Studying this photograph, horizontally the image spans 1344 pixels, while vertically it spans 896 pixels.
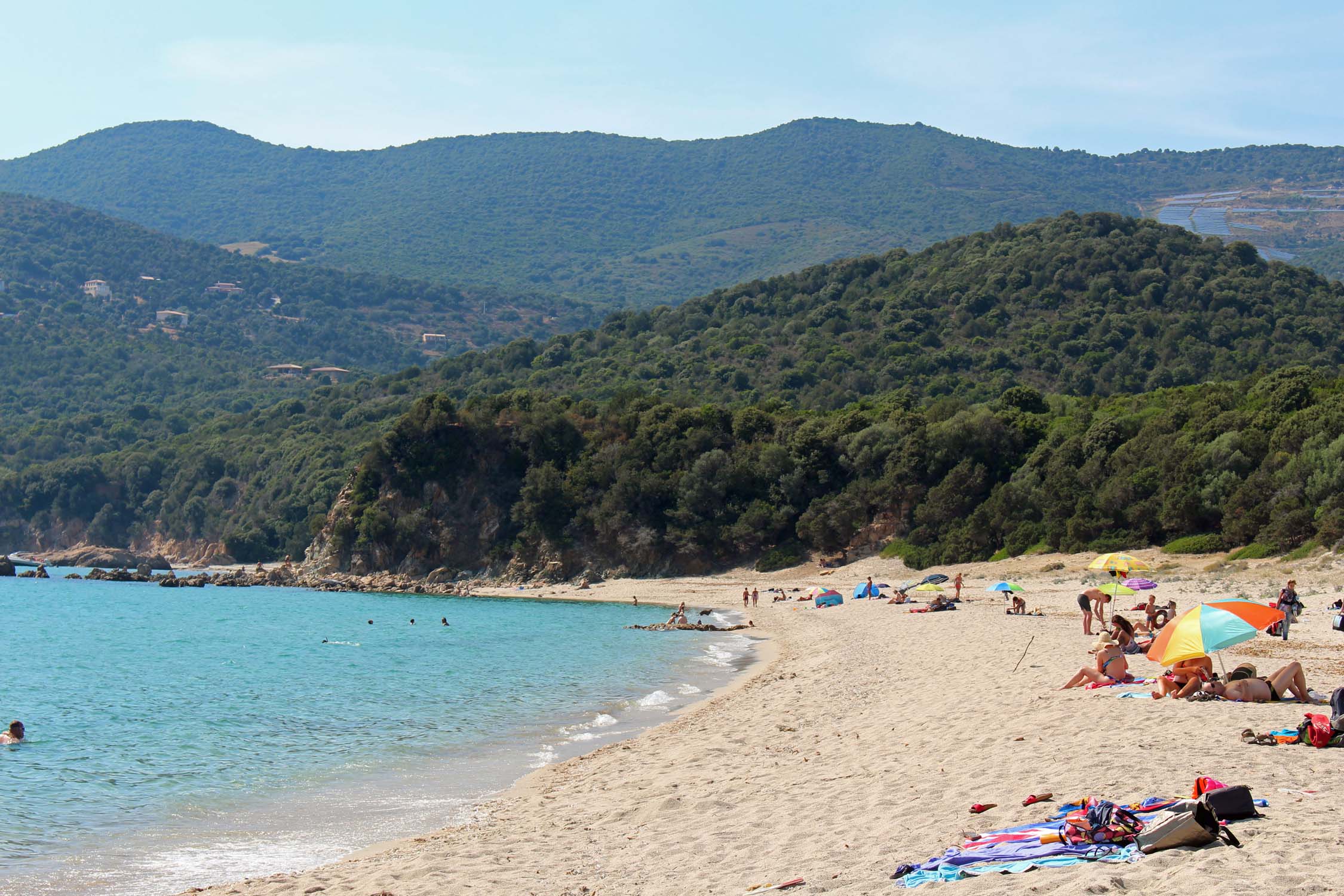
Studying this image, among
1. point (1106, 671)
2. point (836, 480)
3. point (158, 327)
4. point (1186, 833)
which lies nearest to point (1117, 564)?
point (1106, 671)

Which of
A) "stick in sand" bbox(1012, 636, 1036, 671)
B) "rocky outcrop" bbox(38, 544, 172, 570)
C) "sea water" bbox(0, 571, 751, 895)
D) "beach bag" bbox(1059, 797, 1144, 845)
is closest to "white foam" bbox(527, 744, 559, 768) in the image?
"sea water" bbox(0, 571, 751, 895)

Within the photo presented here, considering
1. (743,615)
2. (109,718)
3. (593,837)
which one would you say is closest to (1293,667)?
(593,837)

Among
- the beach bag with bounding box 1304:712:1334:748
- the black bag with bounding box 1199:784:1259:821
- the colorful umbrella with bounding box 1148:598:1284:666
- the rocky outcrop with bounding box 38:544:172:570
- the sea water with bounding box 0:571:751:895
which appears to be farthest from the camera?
the rocky outcrop with bounding box 38:544:172:570

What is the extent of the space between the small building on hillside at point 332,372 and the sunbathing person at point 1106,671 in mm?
130570

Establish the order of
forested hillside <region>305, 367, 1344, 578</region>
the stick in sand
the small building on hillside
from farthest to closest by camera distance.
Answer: the small building on hillside, forested hillside <region>305, 367, 1344, 578</region>, the stick in sand

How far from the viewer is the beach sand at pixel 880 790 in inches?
285

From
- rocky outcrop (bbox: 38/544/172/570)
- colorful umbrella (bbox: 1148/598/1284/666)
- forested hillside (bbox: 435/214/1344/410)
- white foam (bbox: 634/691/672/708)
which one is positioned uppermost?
forested hillside (bbox: 435/214/1344/410)

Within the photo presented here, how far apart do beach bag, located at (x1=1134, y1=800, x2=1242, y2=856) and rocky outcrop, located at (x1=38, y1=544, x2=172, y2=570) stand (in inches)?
3369

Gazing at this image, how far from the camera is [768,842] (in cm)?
898

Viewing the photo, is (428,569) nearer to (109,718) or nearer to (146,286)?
(109,718)

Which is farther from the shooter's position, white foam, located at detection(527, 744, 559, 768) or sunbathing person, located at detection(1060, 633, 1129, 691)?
white foam, located at detection(527, 744, 559, 768)

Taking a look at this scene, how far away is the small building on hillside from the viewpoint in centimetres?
13912

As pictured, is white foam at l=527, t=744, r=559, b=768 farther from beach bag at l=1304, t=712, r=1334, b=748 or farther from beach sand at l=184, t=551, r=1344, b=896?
beach bag at l=1304, t=712, r=1334, b=748

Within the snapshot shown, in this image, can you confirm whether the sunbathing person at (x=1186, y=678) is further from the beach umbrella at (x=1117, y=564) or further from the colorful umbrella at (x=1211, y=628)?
the beach umbrella at (x=1117, y=564)
